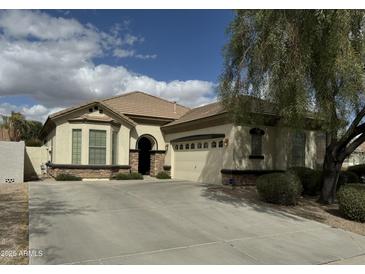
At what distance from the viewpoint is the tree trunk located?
12172mm

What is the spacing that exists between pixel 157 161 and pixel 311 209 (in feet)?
43.1

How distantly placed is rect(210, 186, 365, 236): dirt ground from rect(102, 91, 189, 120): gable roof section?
9842 millimetres

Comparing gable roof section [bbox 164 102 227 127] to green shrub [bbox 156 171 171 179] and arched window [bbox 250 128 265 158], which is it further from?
green shrub [bbox 156 171 171 179]

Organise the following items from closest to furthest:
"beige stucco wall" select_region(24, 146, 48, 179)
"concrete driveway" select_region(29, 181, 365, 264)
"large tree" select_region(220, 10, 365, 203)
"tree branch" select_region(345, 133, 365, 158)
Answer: "concrete driveway" select_region(29, 181, 365, 264), "large tree" select_region(220, 10, 365, 203), "tree branch" select_region(345, 133, 365, 158), "beige stucco wall" select_region(24, 146, 48, 179)

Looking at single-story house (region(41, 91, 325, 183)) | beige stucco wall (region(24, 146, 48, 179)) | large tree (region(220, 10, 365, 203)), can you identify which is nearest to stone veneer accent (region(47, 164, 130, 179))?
single-story house (region(41, 91, 325, 183))

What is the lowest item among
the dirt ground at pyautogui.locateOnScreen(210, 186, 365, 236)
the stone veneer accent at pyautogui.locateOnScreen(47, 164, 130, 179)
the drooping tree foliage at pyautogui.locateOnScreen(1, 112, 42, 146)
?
the dirt ground at pyautogui.locateOnScreen(210, 186, 365, 236)

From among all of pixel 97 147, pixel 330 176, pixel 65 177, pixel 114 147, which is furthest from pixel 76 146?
pixel 330 176

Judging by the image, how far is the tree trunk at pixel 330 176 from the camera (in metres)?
12.2

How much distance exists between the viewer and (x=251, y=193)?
14438 mm

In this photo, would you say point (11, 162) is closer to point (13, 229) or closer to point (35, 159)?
point (35, 159)

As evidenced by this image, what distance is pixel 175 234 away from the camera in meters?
7.62

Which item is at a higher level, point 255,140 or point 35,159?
point 255,140

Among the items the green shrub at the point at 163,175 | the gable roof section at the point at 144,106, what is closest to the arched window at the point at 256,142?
the green shrub at the point at 163,175

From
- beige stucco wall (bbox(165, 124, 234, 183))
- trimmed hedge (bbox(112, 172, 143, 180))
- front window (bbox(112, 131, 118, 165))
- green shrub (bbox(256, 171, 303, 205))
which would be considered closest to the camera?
green shrub (bbox(256, 171, 303, 205))
